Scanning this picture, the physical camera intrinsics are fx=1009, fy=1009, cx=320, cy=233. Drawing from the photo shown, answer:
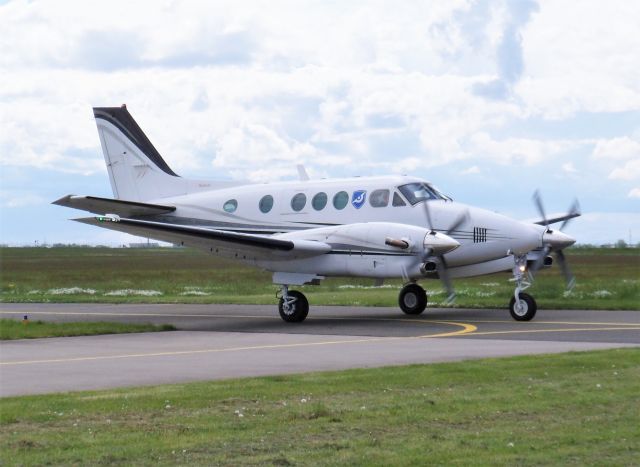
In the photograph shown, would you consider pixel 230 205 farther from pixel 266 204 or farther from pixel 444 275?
pixel 444 275

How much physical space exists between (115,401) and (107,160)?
22368 mm

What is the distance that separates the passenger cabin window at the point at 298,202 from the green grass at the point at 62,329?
5405mm

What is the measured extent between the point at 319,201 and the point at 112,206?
6.24 m

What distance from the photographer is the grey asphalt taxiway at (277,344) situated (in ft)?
49.4

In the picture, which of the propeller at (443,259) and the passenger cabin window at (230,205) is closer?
the propeller at (443,259)

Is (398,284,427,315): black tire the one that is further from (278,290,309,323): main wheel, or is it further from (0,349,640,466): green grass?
(0,349,640,466): green grass

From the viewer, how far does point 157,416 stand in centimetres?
1096

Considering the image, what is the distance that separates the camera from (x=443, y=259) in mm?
25406

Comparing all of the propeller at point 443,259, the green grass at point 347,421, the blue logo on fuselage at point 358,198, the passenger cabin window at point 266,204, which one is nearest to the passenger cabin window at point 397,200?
the propeller at point 443,259

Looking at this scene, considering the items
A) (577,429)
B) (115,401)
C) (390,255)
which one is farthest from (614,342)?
(115,401)

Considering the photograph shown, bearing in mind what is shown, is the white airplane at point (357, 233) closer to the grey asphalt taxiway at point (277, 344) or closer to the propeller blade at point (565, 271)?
the propeller blade at point (565, 271)

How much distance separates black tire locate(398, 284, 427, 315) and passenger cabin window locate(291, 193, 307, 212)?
376cm

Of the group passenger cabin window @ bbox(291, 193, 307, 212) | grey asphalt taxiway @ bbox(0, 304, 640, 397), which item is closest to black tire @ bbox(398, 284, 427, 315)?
grey asphalt taxiway @ bbox(0, 304, 640, 397)

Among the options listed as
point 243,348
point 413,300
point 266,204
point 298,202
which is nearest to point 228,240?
point 298,202
